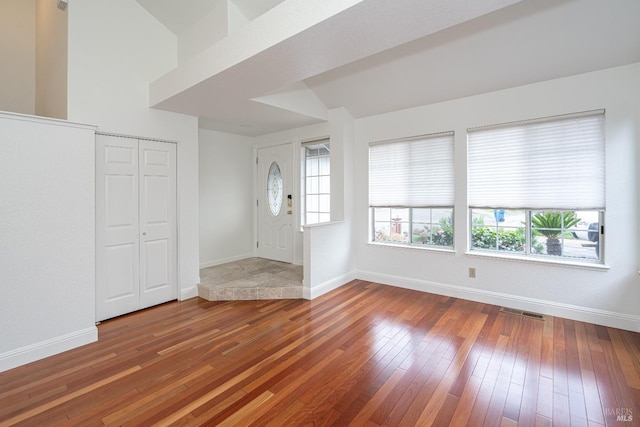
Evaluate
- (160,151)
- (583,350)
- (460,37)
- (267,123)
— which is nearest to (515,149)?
(460,37)

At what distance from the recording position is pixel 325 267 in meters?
4.13

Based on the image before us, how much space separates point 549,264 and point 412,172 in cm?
193

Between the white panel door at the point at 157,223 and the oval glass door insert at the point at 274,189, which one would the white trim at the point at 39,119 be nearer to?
the white panel door at the point at 157,223

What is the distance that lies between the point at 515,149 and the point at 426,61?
57.5 inches

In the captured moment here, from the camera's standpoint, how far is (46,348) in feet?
8.42

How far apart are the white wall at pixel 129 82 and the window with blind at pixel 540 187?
3739mm

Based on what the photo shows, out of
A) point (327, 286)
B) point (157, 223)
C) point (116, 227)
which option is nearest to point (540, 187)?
point (327, 286)

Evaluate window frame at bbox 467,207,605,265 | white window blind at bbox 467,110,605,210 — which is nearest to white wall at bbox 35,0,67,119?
white window blind at bbox 467,110,605,210

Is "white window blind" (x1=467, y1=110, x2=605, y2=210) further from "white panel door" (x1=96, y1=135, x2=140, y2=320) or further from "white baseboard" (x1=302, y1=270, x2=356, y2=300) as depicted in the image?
"white panel door" (x1=96, y1=135, x2=140, y2=320)

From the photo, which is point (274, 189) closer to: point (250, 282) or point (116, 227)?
point (250, 282)

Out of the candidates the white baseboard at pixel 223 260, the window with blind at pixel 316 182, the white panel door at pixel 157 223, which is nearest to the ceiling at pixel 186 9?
the white panel door at pixel 157 223

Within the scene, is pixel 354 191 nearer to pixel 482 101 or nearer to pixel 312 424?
pixel 482 101

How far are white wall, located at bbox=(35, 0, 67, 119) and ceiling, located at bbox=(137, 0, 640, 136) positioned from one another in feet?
2.79

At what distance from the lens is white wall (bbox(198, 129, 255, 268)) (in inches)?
198
